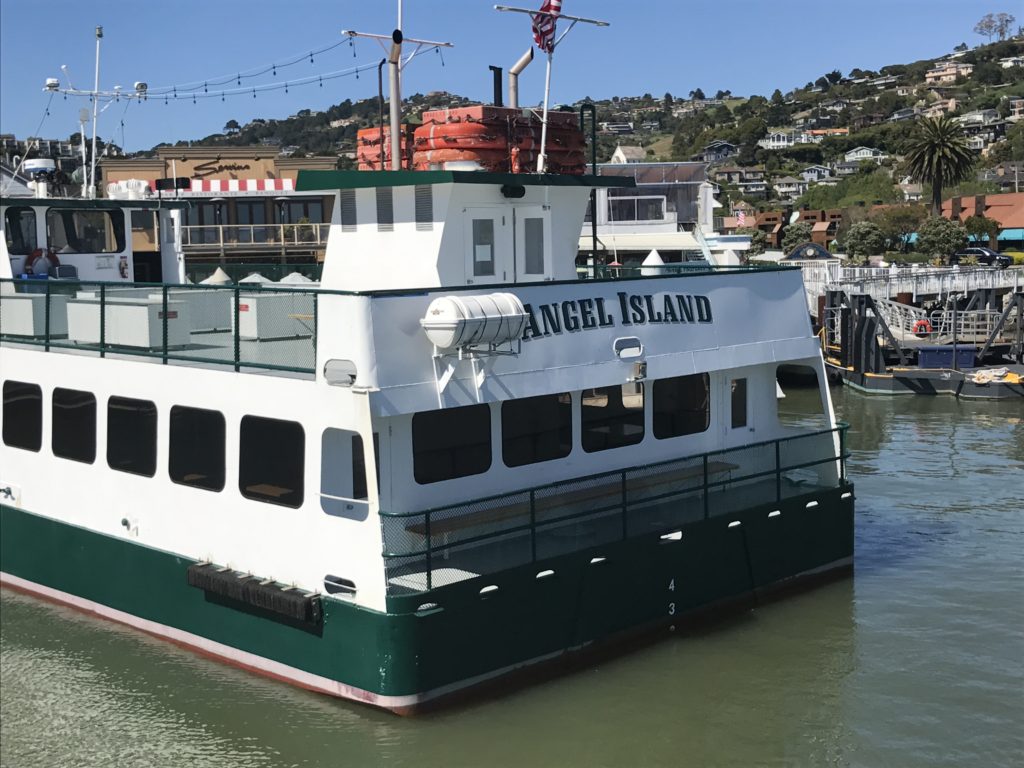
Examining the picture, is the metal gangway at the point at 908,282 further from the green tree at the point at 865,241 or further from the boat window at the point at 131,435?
the boat window at the point at 131,435

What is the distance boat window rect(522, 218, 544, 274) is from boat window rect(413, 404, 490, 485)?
2.55 m

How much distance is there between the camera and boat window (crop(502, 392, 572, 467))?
519 inches

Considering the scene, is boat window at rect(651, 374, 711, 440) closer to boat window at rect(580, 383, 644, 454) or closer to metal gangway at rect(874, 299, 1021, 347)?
boat window at rect(580, 383, 644, 454)

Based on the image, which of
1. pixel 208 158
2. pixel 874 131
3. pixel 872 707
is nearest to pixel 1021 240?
pixel 208 158

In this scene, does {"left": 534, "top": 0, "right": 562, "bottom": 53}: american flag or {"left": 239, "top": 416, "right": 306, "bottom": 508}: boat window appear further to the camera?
{"left": 534, "top": 0, "right": 562, "bottom": 53}: american flag

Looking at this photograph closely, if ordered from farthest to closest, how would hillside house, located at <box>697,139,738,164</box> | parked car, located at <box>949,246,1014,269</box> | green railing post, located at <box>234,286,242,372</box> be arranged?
hillside house, located at <box>697,139,738,164</box>, parked car, located at <box>949,246,1014,269</box>, green railing post, located at <box>234,286,242,372</box>

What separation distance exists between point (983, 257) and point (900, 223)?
14421 mm

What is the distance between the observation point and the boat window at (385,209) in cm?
1424

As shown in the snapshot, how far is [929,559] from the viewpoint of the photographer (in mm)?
17156

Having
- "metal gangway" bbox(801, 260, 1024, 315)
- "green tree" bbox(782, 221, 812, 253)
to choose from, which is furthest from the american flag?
"green tree" bbox(782, 221, 812, 253)

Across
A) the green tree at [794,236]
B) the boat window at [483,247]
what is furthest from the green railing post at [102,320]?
the green tree at [794,236]

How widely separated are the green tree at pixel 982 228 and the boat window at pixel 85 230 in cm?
7183

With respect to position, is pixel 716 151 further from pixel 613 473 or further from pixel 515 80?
pixel 613 473

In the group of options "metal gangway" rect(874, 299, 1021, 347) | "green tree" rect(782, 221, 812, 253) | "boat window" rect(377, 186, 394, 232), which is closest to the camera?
"boat window" rect(377, 186, 394, 232)
